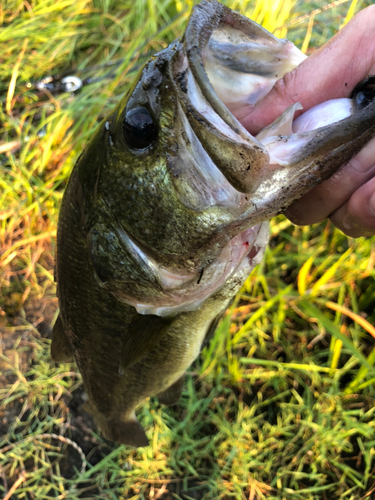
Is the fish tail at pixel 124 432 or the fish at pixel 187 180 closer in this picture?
the fish at pixel 187 180

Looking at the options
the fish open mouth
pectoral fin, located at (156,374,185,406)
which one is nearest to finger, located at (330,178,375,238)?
the fish open mouth

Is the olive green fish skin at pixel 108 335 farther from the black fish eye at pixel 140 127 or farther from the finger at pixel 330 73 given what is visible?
the finger at pixel 330 73


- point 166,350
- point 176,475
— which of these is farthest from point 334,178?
point 176,475

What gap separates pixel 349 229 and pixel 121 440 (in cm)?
151

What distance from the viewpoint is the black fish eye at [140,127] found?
0.83m

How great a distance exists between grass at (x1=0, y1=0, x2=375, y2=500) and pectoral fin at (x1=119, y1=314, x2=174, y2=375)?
95 cm

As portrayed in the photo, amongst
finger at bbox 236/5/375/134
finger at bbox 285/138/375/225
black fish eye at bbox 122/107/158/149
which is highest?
finger at bbox 236/5/375/134

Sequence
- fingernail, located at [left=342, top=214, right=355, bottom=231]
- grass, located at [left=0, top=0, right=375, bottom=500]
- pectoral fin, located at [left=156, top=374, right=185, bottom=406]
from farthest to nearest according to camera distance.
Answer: grass, located at [left=0, top=0, right=375, bottom=500]
pectoral fin, located at [left=156, top=374, right=185, bottom=406]
fingernail, located at [left=342, top=214, right=355, bottom=231]

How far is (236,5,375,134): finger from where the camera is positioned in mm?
1021

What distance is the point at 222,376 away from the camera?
2.35 metres

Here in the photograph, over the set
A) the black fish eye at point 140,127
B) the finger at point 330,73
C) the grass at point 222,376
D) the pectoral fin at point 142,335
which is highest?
the finger at point 330,73

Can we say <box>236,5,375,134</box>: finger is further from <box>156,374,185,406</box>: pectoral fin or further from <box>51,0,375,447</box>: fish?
<box>156,374,185,406</box>: pectoral fin

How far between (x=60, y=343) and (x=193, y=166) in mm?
1134

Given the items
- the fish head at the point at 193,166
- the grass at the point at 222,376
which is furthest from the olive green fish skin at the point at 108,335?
the grass at the point at 222,376
